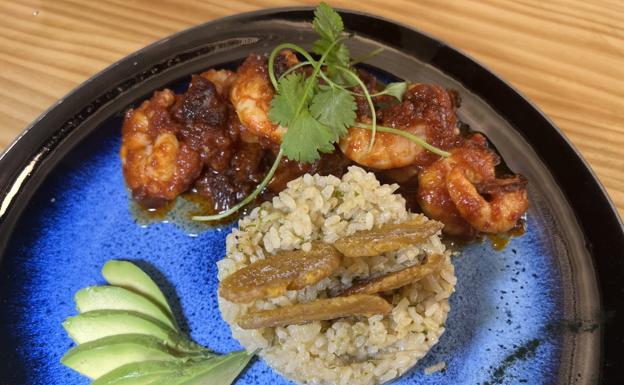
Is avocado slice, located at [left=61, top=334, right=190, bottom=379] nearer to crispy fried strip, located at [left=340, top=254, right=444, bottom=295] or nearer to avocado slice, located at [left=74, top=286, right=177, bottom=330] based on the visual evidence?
avocado slice, located at [left=74, top=286, right=177, bottom=330]

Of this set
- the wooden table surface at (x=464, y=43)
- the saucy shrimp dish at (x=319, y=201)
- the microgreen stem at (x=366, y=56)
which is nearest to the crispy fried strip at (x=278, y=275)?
the saucy shrimp dish at (x=319, y=201)

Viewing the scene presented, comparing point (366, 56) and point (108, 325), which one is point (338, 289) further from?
point (366, 56)

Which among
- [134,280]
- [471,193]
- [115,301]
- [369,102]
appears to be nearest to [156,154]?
[134,280]

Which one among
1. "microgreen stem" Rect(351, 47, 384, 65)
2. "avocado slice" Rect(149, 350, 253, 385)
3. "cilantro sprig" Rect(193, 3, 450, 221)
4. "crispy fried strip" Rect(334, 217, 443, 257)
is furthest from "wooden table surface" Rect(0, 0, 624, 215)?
"avocado slice" Rect(149, 350, 253, 385)

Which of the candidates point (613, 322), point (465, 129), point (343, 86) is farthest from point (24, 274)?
point (613, 322)

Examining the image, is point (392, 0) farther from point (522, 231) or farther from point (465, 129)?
point (522, 231)

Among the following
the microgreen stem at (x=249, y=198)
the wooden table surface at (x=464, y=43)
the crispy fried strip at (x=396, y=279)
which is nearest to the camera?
the crispy fried strip at (x=396, y=279)

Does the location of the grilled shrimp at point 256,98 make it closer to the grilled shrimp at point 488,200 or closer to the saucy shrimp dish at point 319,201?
the saucy shrimp dish at point 319,201
